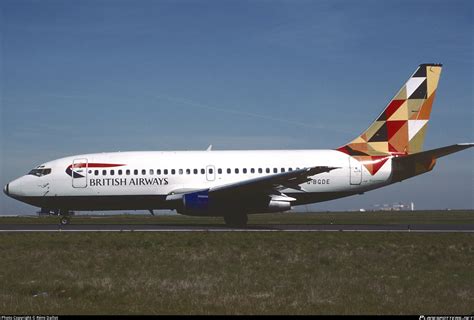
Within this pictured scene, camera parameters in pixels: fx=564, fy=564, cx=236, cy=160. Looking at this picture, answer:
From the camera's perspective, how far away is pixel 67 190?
3147 centimetres

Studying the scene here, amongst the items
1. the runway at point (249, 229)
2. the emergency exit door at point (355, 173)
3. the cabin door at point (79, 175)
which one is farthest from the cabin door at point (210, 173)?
the emergency exit door at point (355, 173)

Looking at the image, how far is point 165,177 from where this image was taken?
31.0 m

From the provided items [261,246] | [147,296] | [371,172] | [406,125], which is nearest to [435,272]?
[261,246]

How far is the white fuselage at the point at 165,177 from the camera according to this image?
101 ft

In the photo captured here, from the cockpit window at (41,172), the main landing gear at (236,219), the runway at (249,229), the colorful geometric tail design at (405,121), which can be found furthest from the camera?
the colorful geometric tail design at (405,121)

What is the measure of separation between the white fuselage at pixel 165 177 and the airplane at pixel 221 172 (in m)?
0.05

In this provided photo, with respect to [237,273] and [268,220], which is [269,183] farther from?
[268,220]

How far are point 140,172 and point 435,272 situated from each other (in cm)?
1915

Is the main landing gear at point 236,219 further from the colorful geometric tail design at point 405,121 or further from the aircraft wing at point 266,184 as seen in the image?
the colorful geometric tail design at point 405,121

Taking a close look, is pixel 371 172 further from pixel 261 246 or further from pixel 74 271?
pixel 74 271

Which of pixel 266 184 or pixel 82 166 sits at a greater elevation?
pixel 82 166

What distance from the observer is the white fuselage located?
101 ft

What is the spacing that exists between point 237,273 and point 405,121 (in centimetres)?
2076

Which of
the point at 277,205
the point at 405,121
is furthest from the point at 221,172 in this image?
the point at 405,121
